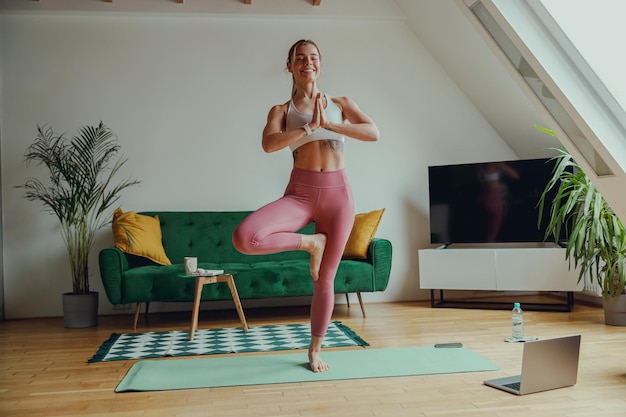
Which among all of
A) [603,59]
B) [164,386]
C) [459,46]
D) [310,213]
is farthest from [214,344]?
[459,46]

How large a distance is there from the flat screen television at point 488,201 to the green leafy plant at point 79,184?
9.19ft

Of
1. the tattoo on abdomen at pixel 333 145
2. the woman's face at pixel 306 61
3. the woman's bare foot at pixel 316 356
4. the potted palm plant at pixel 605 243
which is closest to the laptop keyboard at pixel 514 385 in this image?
the woman's bare foot at pixel 316 356

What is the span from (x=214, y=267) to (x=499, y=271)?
241 cm

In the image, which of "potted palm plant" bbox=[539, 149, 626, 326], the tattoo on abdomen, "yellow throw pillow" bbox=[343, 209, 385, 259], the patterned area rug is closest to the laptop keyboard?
the patterned area rug

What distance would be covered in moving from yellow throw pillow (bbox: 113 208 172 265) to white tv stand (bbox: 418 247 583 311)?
2279 millimetres

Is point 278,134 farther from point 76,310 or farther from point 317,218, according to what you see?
point 76,310

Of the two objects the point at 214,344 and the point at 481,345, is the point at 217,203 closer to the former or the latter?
the point at 214,344

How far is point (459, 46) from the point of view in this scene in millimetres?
5859

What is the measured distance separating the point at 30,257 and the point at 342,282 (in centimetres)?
279

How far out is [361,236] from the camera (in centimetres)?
544

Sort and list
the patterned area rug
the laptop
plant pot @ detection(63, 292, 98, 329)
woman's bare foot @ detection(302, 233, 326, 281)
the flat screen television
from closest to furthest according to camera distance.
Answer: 1. the laptop
2. woman's bare foot @ detection(302, 233, 326, 281)
3. the patterned area rug
4. plant pot @ detection(63, 292, 98, 329)
5. the flat screen television

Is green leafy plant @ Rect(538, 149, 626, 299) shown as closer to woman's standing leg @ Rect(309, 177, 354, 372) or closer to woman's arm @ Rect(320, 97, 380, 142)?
woman's arm @ Rect(320, 97, 380, 142)

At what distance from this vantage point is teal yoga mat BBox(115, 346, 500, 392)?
3.14 m

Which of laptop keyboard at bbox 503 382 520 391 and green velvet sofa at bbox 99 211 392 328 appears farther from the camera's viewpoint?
green velvet sofa at bbox 99 211 392 328
